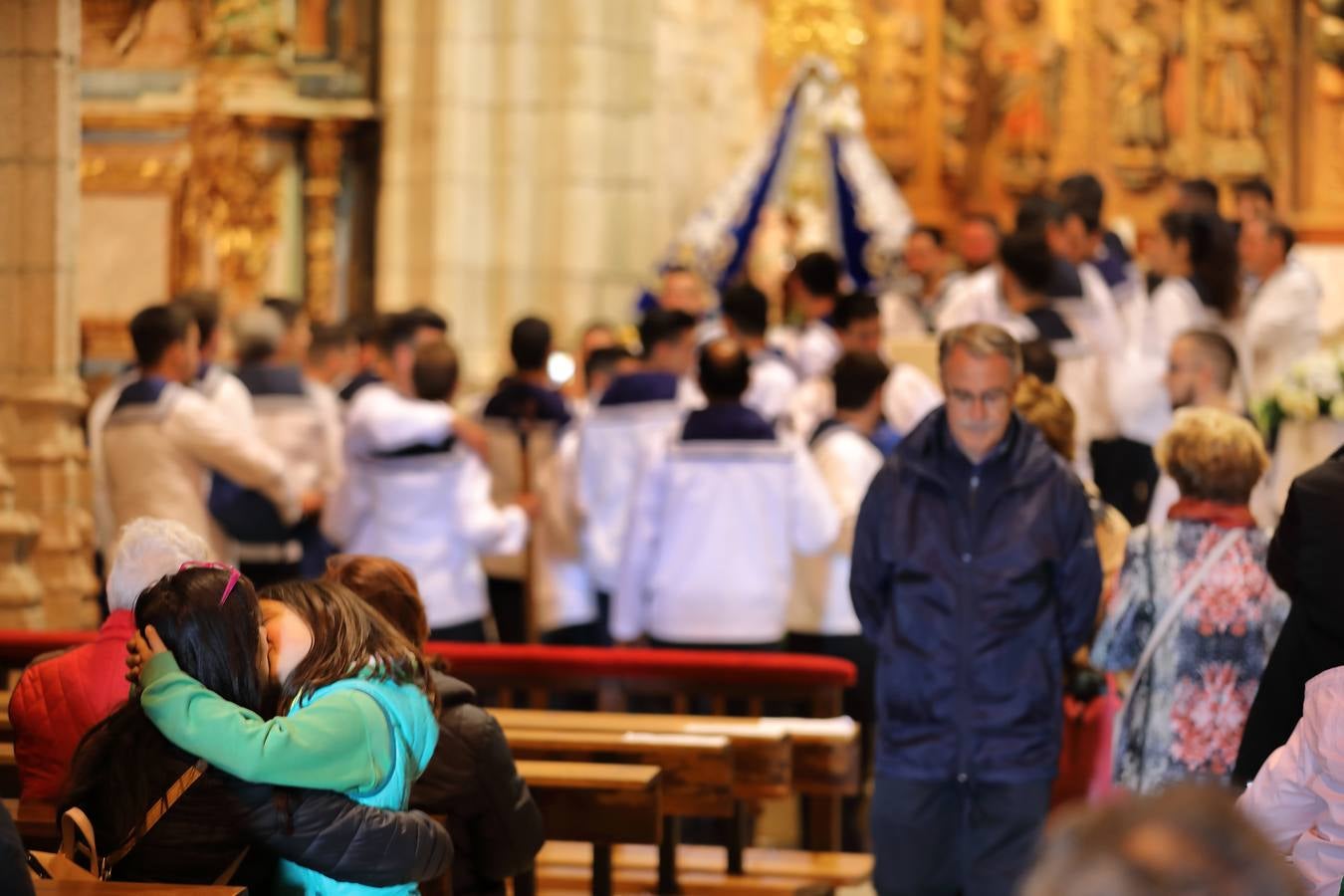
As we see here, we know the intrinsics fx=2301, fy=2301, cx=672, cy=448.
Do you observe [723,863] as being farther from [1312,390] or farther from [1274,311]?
[1274,311]

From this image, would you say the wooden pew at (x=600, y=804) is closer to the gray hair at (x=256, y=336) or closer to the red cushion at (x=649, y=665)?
the red cushion at (x=649, y=665)

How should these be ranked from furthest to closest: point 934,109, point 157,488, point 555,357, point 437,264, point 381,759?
point 934,109 → point 437,264 → point 555,357 → point 157,488 → point 381,759

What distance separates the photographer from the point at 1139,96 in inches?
591

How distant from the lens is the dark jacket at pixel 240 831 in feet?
12.7

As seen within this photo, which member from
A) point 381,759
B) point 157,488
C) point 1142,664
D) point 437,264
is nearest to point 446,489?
point 157,488

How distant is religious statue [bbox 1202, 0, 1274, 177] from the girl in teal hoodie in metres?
11.8

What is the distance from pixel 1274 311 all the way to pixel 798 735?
3.99 metres

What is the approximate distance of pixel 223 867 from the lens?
392 cm

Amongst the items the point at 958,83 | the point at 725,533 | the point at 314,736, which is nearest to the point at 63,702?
the point at 314,736

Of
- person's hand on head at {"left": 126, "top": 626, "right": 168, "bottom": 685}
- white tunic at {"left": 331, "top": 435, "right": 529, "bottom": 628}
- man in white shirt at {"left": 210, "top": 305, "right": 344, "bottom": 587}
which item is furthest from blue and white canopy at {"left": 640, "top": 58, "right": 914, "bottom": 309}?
person's hand on head at {"left": 126, "top": 626, "right": 168, "bottom": 685}

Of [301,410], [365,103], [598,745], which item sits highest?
[365,103]

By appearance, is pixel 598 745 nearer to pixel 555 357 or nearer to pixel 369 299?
pixel 555 357

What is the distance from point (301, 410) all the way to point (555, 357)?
2.19 metres

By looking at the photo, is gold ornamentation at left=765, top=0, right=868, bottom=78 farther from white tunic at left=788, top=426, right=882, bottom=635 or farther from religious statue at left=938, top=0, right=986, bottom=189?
white tunic at left=788, top=426, right=882, bottom=635
